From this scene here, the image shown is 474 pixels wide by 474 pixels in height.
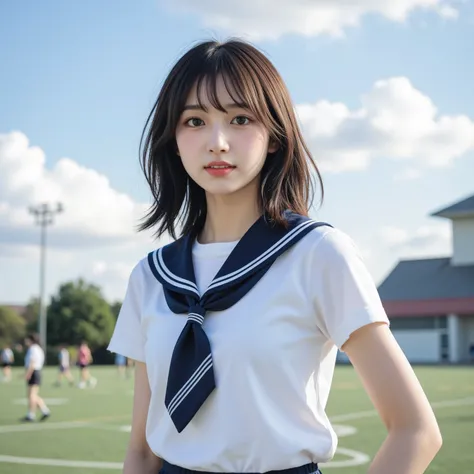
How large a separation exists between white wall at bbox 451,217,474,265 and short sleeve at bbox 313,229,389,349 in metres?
63.0

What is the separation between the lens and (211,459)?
86.7 inches

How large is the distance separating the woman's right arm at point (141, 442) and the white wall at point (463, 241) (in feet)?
206

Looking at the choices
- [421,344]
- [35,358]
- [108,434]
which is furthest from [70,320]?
[108,434]

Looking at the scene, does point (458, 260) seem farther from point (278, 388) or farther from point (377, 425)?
point (278, 388)

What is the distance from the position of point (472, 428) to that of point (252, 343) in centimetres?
1329

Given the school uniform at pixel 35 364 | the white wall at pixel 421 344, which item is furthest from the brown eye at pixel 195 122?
the white wall at pixel 421 344

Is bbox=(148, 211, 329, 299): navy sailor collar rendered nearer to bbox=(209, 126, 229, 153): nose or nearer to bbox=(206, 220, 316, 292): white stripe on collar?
bbox=(206, 220, 316, 292): white stripe on collar

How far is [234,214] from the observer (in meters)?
2.47

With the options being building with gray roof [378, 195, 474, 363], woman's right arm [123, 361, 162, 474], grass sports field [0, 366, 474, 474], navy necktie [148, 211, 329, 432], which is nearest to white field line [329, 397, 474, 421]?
grass sports field [0, 366, 474, 474]

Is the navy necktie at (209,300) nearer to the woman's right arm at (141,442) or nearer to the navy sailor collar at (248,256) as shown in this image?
the navy sailor collar at (248,256)

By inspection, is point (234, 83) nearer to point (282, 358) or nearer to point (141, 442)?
point (282, 358)

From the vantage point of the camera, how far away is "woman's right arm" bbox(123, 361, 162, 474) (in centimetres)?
253

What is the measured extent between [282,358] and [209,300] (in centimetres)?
25

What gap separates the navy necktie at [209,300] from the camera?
7.26 ft
